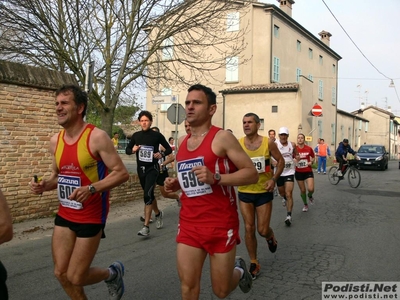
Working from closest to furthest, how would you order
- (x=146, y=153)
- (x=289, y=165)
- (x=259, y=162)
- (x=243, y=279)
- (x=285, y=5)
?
(x=243, y=279) < (x=259, y=162) < (x=146, y=153) < (x=289, y=165) < (x=285, y=5)

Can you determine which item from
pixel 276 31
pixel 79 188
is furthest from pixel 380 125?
pixel 79 188

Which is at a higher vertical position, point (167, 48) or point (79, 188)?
point (167, 48)

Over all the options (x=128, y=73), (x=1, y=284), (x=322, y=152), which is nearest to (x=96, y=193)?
(x=1, y=284)

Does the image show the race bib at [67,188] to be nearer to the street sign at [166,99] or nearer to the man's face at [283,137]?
the man's face at [283,137]

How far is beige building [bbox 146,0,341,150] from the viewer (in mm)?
30078

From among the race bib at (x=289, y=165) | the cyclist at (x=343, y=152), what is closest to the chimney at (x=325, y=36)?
the cyclist at (x=343, y=152)

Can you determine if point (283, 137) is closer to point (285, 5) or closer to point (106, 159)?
point (106, 159)

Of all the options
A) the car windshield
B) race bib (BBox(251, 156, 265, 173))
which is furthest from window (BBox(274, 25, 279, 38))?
race bib (BBox(251, 156, 265, 173))

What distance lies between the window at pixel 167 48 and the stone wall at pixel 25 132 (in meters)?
4.79

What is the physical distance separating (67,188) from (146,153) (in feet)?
13.2

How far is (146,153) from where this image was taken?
757 centimetres

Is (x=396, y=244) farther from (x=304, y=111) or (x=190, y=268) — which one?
(x=304, y=111)

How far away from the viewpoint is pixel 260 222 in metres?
5.32

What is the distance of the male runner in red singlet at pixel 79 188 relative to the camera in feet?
11.2
